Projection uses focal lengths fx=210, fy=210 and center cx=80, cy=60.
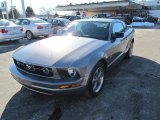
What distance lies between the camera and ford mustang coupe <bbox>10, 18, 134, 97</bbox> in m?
3.63

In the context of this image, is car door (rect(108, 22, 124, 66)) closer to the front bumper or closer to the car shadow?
the car shadow

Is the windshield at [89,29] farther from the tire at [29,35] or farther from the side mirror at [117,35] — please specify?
the tire at [29,35]

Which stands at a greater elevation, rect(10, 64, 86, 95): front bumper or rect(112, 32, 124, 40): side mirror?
rect(112, 32, 124, 40): side mirror

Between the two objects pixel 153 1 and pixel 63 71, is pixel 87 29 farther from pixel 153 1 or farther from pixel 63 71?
pixel 153 1

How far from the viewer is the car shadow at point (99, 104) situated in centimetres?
373

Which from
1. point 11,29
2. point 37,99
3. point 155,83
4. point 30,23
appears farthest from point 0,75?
point 30,23

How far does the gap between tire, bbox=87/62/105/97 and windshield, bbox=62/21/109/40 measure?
908 mm

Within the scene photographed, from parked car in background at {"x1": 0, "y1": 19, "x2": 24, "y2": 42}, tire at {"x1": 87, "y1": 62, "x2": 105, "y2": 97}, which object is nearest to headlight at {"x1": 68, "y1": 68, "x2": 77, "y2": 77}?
tire at {"x1": 87, "y1": 62, "x2": 105, "y2": 97}

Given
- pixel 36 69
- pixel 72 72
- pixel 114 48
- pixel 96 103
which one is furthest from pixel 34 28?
pixel 72 72

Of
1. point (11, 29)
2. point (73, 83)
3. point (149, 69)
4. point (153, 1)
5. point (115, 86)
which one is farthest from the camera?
point (153, 1)

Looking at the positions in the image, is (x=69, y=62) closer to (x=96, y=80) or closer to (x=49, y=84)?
(x=49, y=84)

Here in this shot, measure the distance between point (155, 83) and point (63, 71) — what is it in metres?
2.73

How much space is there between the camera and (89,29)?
538cm

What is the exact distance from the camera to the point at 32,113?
150 inches
